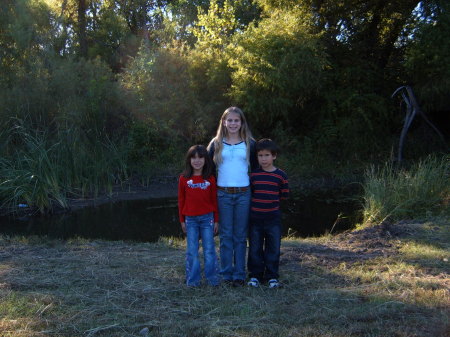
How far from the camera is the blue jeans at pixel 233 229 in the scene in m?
4.36

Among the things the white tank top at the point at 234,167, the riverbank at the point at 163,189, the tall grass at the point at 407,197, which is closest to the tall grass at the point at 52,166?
the riverbank at the point at 163,189

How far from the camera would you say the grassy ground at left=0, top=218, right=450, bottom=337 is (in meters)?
3.38

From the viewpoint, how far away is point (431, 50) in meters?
12.8

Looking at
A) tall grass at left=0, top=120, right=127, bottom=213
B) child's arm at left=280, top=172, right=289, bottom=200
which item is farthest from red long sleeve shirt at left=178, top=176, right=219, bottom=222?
tall grass at left=0, top=120, right=127, bottom=213

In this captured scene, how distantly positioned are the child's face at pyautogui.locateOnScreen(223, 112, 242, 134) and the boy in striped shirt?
252mm

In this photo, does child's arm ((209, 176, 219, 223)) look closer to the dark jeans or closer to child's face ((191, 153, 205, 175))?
child's face ((191, 153, 205, 175))

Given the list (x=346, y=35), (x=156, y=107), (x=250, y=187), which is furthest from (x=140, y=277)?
(x=346, y=35)

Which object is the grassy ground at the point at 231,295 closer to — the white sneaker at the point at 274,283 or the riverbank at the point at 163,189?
the white sneaker at the point at 274,283

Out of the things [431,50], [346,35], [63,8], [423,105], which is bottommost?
[423,105]

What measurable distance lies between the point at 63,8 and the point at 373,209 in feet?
50.7

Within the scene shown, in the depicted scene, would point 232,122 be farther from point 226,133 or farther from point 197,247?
point 197,247

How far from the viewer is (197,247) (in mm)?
4406

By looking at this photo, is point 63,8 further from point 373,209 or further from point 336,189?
A: point 373,209

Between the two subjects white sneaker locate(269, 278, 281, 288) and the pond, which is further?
the pond
